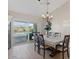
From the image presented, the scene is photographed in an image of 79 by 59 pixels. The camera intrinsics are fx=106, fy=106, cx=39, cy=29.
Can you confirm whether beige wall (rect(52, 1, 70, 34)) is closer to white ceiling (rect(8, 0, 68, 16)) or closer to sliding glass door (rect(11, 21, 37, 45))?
white ceiling (rect(8, 0, 68, 16))

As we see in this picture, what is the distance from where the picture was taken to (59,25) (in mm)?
8742

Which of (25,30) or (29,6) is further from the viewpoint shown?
(25,30)

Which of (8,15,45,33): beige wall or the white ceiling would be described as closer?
the white ceiling

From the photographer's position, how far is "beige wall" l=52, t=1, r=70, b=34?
8117 mm

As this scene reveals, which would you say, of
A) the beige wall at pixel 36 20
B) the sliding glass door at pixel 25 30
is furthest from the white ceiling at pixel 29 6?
the sliding glass door at pixel 25 30

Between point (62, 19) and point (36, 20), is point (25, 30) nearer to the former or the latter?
point (36, 20)

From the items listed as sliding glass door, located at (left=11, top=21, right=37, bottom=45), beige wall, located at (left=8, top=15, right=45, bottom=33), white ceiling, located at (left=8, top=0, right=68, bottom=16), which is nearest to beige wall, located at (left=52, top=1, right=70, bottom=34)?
white ceiling, located at (left=8, top=0, right=68, bottom=16)

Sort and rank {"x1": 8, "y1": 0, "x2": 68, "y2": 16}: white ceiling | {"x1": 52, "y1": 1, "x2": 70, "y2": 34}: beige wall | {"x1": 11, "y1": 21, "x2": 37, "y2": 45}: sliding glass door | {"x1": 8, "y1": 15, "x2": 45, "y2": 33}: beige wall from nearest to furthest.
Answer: {"x1": 8, "y1": 0, "x2": 68, "y2": 16}: white ceiling, {"x1": 8, "y1": 15, "x2": 45, "y2": 33}: beige wall, {"x1": 52, "y1": 1, "x2": 70, "y2": 34}: beige wall, {"x1": 11, "y1": 21, "x2": 37, "y2": 45}: sliding glass door

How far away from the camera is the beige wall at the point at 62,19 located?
26.6 ft

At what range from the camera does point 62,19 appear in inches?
338

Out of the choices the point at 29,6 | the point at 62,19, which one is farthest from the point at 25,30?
the point at 62,19

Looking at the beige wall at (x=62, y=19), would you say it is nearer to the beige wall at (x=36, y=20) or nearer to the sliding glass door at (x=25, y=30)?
the beige wall at (x=36, y=20)
